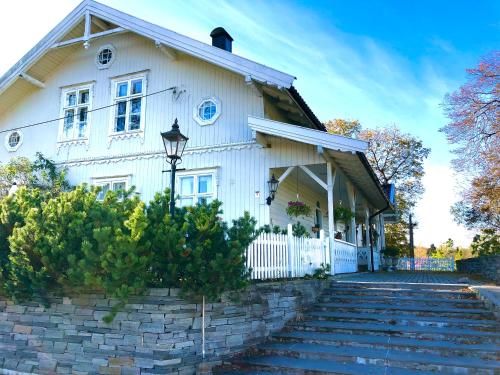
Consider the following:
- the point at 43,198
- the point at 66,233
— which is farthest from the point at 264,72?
the point at 66,233

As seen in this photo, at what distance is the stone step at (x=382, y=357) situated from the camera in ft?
16.3

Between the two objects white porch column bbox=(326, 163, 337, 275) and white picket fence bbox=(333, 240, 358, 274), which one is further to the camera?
white picket fence bbox=(333, 240, 358, 274)

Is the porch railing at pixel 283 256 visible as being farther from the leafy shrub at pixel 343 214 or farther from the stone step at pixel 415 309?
the leafy shrub at pixel 343 214

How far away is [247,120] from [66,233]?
20.9 feet

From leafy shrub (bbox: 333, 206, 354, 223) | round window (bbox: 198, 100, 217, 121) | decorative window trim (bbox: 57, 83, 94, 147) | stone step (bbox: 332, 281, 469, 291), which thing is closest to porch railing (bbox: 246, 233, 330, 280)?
stone step (bbox: 332, 281, 469, 291)

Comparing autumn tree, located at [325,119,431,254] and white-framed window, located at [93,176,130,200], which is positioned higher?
autumn tree, located at [325,119,431,254]

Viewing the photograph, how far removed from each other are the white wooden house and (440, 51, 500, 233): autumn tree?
4107mm

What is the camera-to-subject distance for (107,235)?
4668 mm

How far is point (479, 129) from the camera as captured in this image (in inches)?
601

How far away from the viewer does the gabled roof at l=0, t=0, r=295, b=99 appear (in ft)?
32.7

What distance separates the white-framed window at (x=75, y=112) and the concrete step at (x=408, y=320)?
920cm

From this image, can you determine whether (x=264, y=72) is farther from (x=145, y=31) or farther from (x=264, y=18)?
(x=145, y=31)

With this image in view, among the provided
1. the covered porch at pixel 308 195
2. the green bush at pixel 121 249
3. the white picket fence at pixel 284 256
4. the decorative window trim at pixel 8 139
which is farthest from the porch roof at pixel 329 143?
the decorative window trim at pixel 8 139

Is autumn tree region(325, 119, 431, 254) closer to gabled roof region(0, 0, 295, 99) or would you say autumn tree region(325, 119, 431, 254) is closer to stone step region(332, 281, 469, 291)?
gabled roof region(0, 0, 295, 99)
